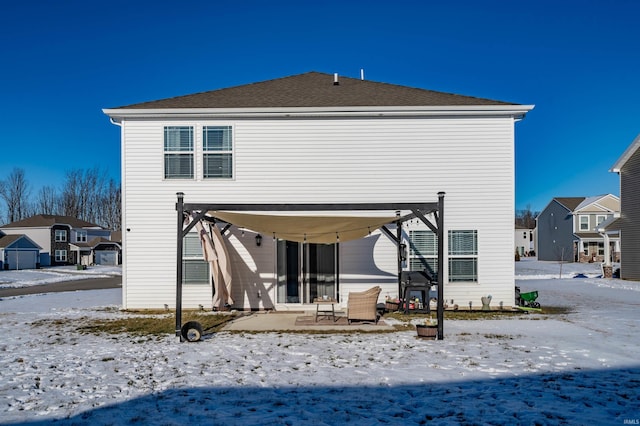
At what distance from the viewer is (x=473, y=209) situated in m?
12.0

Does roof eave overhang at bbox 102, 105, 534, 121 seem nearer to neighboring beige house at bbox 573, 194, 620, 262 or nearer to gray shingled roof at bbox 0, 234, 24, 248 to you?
neighboring beige house at bbox 573, 194, 620, 262

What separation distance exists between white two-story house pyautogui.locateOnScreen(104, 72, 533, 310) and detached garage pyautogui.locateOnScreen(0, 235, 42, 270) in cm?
3781

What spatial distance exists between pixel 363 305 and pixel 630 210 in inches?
857


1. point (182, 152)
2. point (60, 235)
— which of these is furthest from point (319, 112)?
point (60, 235)

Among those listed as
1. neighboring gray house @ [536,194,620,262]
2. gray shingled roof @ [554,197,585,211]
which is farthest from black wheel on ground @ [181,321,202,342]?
gray shingled roof @ [554,197,585,211]

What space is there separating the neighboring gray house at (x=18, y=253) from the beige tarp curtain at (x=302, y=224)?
41.3m

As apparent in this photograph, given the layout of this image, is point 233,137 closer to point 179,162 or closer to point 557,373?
point 179,162

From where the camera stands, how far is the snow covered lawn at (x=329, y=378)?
15.5ft

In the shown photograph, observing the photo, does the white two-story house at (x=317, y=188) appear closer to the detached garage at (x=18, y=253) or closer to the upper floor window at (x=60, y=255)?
the detached garage at (x=18, y=253)

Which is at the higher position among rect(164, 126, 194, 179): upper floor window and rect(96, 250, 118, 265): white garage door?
rect(164, 126, 194, 179): upper floor window

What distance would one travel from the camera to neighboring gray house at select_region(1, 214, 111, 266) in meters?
49.0

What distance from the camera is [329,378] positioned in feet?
19.5

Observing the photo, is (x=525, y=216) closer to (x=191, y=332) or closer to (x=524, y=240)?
(x=524, y=240)

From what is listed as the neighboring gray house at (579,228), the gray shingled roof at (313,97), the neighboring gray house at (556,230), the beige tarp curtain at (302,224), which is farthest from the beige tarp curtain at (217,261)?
the neighboring gray house at (556,230)
